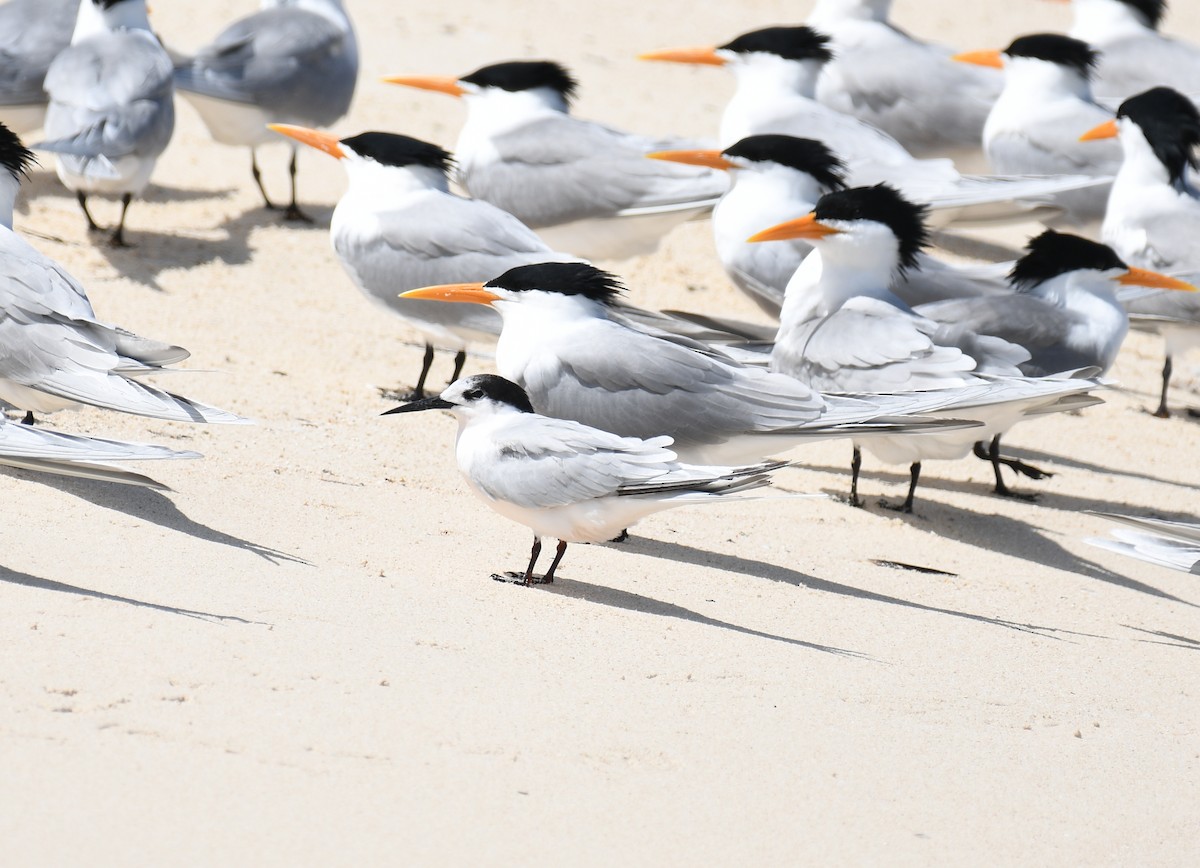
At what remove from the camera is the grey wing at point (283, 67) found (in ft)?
22.1

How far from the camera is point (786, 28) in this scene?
6828mm

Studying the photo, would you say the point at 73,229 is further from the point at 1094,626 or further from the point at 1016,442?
the point at 1094,626

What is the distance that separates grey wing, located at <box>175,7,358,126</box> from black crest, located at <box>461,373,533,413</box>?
357cm

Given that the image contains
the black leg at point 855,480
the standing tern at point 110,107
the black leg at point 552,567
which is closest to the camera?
the black leg at point 552,567

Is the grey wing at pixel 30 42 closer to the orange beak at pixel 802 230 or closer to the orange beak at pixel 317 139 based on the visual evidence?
the orange beak at pixel 317 139

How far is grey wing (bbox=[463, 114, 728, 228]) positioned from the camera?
19.8 ft

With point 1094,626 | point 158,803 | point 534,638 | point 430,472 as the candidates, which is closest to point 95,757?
point 158,803

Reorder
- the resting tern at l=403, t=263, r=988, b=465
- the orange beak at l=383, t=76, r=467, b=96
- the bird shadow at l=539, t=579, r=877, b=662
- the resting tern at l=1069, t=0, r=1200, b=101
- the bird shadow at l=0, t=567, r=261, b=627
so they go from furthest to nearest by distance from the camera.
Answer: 1. the resting tern at l=1069, t=0, r=1200, b=101
2. the orange beak at l=383, t=76, r=467, b=96
3. the resting tern at l=403, t=263, r=988, b=465
4. the bird shadow at l=539, t=579, r=877, b=662
5. the bird shadow at l=0, t=567, r=261, b=627

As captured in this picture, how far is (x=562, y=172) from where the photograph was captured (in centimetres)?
612

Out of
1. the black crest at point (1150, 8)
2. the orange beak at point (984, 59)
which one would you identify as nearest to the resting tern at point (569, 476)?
the orange beak at point (984, 59)

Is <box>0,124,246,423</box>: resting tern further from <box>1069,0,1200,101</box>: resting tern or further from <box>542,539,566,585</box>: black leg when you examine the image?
<box>1069,0,1200,101</box>: resting tern

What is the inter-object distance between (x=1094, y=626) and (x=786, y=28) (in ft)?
12.4

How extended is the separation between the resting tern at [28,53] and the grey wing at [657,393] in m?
3.55

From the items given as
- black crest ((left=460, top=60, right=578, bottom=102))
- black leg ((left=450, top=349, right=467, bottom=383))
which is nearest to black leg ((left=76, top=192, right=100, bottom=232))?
black crest ((left=460, top=60, right=578, bottom=102))
